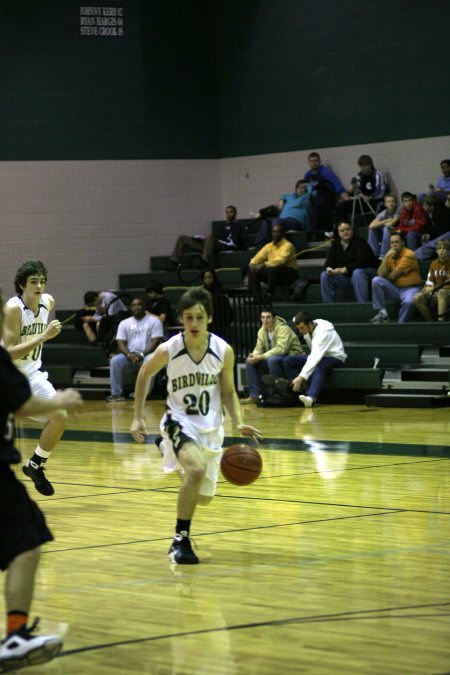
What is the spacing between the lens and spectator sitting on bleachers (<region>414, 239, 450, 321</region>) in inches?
617

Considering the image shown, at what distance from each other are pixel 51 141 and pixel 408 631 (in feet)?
55.1

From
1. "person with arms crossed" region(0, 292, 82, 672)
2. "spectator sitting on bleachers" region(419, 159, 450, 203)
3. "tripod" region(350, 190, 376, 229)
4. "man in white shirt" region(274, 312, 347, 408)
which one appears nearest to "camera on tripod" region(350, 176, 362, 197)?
"tripod" region(350, 190, 376, 229)

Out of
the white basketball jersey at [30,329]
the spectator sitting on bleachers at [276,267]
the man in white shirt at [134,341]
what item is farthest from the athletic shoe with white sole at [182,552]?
the spectator sitting on bleachers at [276,267]

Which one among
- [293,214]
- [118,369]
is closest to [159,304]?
[118,369]

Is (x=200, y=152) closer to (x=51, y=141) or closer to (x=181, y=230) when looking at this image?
(x=181, y=230)

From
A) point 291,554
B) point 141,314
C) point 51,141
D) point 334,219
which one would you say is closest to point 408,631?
point 291,554

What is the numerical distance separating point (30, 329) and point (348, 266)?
863 centimetres

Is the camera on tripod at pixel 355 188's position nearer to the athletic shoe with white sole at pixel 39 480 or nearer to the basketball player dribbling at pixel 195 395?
the athletic shoe with white sole at pixel 39 480

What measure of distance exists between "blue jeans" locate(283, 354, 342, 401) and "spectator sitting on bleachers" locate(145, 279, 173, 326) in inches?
109

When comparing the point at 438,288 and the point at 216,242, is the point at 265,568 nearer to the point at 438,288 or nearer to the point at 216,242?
the point at 438,288

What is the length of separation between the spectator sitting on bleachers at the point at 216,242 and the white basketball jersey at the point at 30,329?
1083 centimetres

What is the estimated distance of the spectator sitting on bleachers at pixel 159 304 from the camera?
1798 cm

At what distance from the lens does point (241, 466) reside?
274 inches

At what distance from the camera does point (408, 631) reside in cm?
496
